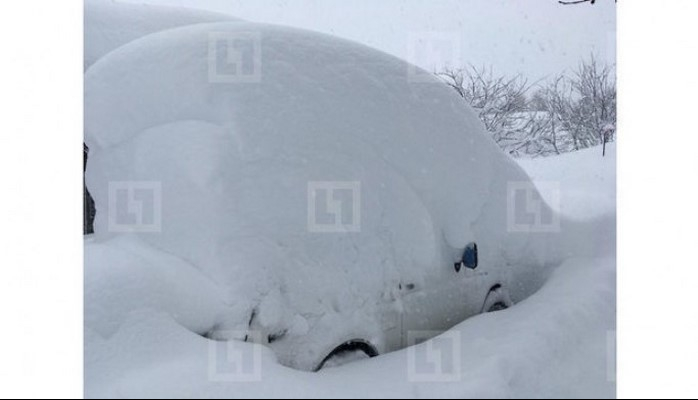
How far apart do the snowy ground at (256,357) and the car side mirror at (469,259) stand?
0.34 metres

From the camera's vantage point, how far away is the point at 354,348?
2.68 metres

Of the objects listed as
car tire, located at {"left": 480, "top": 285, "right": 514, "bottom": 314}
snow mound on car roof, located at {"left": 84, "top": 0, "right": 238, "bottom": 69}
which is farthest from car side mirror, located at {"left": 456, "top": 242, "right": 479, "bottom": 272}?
snow mound on car roof, located at {"left": 84, "top": 0, "right": 238, "bottom": 69}

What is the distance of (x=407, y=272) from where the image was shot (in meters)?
2.91

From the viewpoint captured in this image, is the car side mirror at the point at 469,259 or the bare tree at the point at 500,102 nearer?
the car side mirror at the point at 469,259

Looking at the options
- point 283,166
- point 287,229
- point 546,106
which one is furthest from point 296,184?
point 546,106

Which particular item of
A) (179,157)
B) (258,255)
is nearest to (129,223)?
(179,157)

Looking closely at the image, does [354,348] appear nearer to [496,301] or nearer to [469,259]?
[469,259]

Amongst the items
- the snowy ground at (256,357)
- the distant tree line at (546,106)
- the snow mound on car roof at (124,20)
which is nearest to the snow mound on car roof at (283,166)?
the snowy ground at (256,357)

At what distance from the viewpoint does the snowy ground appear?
2.08 m

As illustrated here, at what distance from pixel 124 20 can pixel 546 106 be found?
17.6ft

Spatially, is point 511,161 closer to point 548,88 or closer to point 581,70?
point 581,70

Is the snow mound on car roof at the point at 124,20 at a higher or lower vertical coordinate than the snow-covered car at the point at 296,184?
higher

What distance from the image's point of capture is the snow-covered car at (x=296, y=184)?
249 cm

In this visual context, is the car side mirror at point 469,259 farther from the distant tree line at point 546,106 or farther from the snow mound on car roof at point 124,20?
the snow mound on car roof at point 124,20
